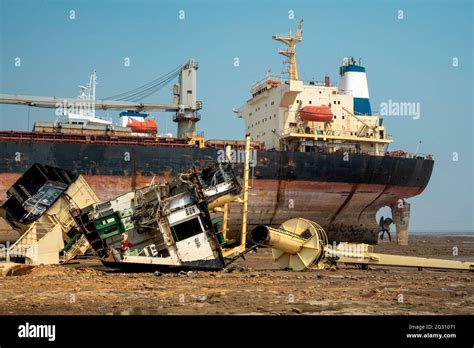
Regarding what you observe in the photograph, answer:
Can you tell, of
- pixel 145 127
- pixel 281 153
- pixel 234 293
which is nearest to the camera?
pixel 234 293

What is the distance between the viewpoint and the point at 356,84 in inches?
1666

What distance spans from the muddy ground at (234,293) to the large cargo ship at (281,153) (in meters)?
13.1

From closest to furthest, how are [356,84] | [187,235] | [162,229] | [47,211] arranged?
[162,229] < [187,235] < [47,211] < [356,84]

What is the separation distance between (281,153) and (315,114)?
3.73 meters

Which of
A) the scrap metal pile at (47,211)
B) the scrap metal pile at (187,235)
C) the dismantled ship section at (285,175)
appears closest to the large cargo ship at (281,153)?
the dismantled ship section at (285,175)

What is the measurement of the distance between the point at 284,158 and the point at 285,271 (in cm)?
1576

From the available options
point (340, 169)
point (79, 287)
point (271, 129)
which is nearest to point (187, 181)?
point (79, 287)

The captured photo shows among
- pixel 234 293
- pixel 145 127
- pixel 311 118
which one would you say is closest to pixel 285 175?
pixel 311 118

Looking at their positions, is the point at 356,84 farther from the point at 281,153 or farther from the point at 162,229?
the point at 162,229

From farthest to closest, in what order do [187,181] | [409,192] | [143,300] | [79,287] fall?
1. [409,192]
2. [187,181]
3. [79,287]
4. [143,300]

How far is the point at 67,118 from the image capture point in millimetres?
38219

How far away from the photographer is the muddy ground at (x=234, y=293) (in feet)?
33.5
